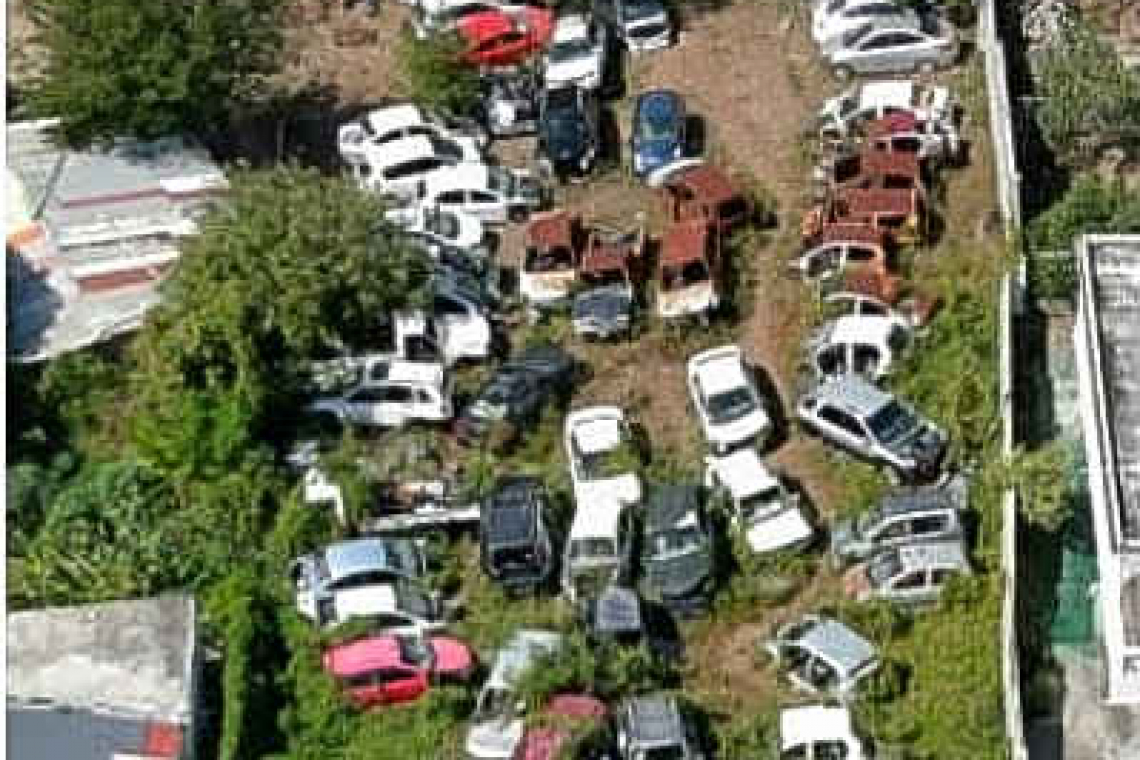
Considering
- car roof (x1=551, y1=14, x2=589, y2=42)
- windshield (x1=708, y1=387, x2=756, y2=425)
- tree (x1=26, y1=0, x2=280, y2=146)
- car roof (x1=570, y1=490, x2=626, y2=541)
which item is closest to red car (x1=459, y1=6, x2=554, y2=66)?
car roof (x1=551, y1=14, x2=589, y2=42)

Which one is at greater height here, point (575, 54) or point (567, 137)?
point (575, 54)

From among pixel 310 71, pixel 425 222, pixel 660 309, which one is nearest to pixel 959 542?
pixel 660 309

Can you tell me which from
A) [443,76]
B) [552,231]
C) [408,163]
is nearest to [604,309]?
[552,231]

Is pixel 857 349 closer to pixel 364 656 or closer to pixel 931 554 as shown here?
pixel 931 554

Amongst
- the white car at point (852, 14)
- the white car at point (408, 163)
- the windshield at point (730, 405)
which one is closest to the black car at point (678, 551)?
the windshield at point (730, 405)

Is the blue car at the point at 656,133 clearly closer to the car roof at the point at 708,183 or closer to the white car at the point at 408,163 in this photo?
the car roof at the point at 708,183

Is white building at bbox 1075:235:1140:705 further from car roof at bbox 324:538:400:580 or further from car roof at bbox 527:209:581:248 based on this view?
car roof at bbox 324:538:400:580
